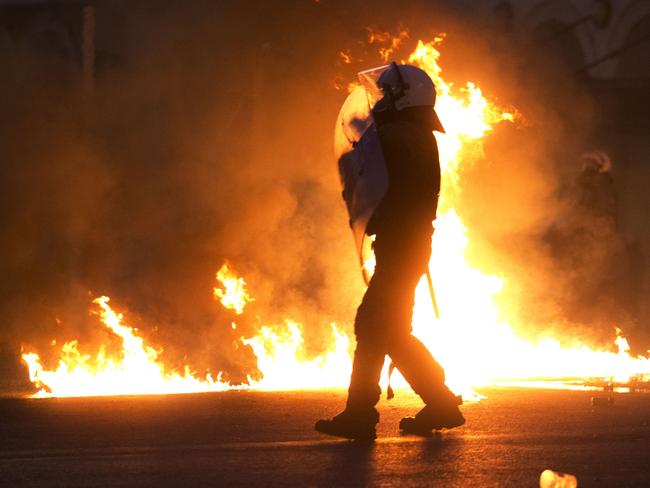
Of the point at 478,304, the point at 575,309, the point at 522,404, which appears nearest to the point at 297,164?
the point at 478,304

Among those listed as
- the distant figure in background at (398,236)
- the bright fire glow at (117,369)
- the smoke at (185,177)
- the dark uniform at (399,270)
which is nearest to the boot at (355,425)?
the distant figure in background at (398,236)

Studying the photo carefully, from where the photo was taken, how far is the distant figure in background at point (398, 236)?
813 cm

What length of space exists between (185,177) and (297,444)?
5.88m

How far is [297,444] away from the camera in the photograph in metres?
7.83

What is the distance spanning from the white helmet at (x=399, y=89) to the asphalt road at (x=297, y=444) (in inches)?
68.2

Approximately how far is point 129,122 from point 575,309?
5546 millimetres

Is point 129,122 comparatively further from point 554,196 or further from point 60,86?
point 554,196

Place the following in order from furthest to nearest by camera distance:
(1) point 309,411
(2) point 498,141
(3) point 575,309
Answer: (2) point 498,141, (3) point 575,309, (1) point 309,411

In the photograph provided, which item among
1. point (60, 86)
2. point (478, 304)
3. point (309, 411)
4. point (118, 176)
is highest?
point (60, 86)

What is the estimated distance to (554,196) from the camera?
18.4 meters

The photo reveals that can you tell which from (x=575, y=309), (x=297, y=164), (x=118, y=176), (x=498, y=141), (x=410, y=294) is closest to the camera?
(x=410, y=294)

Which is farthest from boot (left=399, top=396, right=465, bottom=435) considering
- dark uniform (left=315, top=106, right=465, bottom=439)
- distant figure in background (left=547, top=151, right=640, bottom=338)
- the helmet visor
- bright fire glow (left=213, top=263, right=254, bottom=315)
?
distant figure in background (left=547, top=151, right=640, bottom=338)

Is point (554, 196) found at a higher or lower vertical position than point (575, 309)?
higher

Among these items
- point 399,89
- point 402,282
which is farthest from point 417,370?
point 399,89
